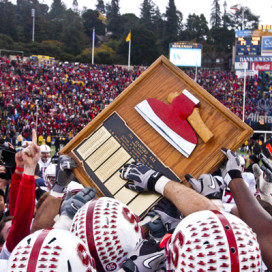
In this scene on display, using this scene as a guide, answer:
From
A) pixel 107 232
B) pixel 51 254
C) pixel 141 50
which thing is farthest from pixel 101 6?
pixel 51 254

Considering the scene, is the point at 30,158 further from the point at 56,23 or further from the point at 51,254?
the point at 56,23

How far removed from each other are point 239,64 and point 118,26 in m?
48.1

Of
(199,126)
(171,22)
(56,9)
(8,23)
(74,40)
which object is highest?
(56,9)

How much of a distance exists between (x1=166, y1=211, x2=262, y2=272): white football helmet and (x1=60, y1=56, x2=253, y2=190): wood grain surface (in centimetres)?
111

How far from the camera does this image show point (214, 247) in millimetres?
1540

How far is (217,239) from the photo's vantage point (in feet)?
5.09

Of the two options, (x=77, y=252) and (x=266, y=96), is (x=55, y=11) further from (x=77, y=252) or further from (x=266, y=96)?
(x=77, y=252)

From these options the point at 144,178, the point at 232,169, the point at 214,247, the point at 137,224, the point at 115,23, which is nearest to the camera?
the point at 214,247

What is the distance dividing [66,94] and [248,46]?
22361 millimetres

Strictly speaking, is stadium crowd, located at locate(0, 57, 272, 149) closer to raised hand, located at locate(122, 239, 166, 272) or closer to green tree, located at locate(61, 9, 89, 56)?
raised hand, located at locate(122, 239, 166, 272)

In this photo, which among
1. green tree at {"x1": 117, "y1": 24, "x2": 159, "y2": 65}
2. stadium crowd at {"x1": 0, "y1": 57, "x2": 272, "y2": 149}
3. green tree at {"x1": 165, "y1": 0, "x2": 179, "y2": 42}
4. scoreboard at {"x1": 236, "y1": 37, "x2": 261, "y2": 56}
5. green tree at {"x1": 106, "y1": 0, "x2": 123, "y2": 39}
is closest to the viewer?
stadium crowd at {"x1": 0, "y1": 57, "x2": 272, "y2": 149}

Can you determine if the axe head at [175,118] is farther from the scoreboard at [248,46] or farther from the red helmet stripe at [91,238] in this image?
the scoreboard at [248,46]

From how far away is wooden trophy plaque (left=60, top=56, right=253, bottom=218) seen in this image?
8.98 feet

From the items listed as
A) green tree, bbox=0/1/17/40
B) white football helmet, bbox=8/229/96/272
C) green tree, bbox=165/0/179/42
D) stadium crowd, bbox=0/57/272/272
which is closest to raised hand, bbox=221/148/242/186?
stadium crowd, bbox=0/57/272/272
